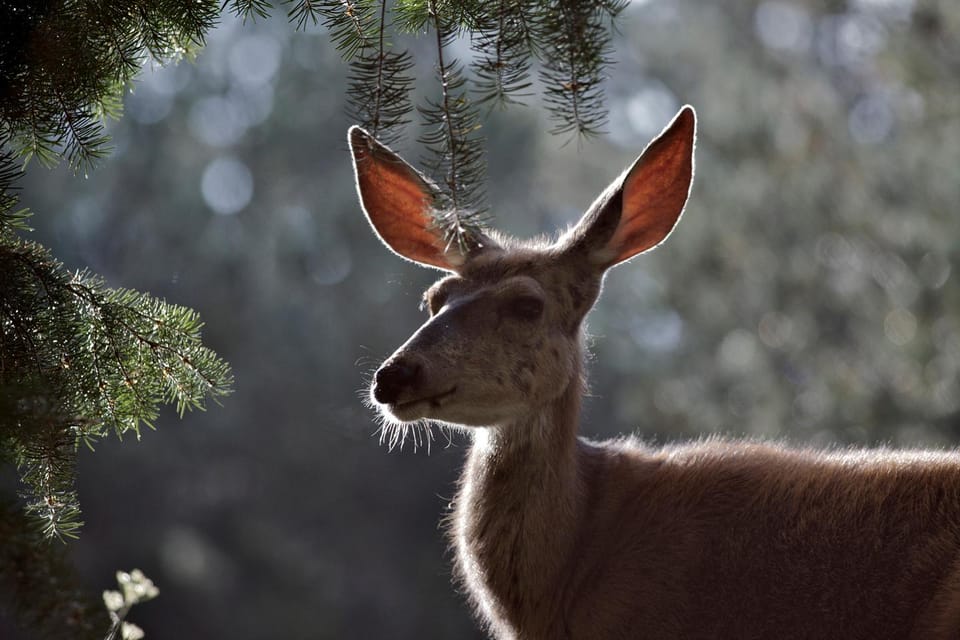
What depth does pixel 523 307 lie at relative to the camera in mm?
3662

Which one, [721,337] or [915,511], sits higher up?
[915,511]

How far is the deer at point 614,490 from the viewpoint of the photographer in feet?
10.4

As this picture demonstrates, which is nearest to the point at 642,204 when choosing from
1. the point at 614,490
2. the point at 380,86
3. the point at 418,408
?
the point at 614,490

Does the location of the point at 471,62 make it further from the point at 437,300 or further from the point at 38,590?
the point at 38,590

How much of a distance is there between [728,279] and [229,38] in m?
14.2

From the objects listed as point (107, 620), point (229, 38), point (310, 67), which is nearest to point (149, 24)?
point (107, 620)

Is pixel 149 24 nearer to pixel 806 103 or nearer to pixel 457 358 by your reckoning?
pixel 457 358

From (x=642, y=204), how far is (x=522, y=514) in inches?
43.2

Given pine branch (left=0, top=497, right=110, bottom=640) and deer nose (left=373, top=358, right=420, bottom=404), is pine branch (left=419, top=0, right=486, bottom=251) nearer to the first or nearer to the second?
deer nose (left=373, top=358, right=420, bottom=404)

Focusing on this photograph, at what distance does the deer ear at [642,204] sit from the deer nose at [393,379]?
0.86 meters

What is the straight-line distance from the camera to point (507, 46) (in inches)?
107

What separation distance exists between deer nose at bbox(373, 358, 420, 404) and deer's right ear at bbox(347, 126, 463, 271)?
0.69 meters

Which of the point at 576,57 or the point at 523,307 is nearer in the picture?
the point at 576,57

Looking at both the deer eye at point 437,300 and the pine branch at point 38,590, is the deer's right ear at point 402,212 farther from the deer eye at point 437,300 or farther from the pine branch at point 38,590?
the pine branch at point 38,590
